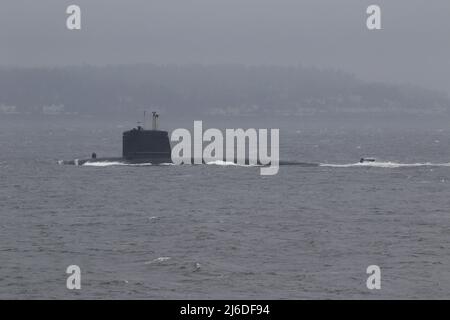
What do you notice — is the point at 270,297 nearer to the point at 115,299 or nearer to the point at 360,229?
the point at 115,299

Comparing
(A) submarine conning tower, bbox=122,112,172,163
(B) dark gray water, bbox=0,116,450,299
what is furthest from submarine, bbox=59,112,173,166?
(B) dark gray water, bbox=0,116,450,299

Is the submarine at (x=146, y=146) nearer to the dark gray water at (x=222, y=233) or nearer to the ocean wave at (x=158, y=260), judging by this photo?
the dark gray water at (x=222, y=233)

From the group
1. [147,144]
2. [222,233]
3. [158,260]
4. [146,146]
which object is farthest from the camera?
[146,146]

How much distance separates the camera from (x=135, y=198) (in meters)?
61.4

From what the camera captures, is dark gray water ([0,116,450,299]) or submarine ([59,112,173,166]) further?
submarine ([59,112,173,166])

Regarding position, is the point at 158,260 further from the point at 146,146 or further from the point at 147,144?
the point at 146,146

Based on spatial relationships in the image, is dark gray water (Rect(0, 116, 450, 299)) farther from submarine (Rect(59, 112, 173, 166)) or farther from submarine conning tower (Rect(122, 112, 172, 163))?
submarine conning tower (Rect(122, 112, 172, 163))

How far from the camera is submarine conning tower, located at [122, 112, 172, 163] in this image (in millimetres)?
75938

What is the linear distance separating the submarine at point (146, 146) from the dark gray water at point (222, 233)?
3.28 ft

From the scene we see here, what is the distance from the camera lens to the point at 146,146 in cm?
7794

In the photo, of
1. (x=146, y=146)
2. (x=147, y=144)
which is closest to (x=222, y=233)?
(x=147, y=144)

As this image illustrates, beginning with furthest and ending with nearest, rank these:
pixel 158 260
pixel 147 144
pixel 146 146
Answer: pixel 146 146 → pixel 147 144 → pixel 158 260

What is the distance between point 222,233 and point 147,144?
31.4 metres
